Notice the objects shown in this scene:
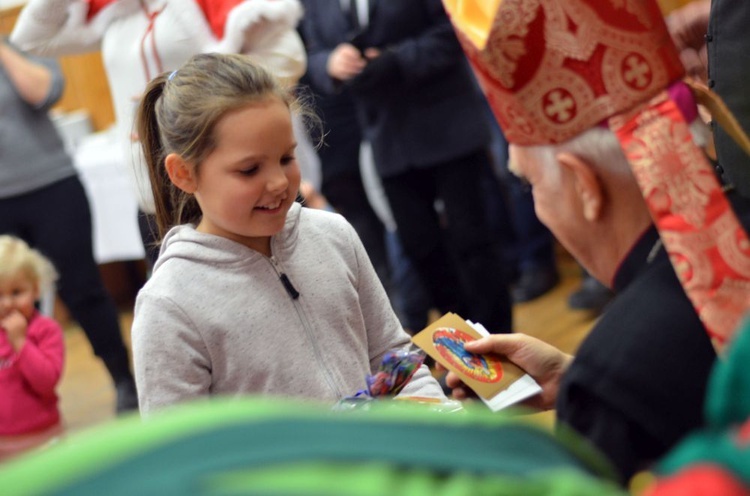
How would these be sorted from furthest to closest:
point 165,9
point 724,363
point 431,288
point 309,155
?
point 309,155
point 431,288
point 165,9
point 724,363

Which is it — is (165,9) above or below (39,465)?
above

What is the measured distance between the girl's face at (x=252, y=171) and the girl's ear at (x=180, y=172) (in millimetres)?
40

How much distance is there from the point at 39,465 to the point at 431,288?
11.3 ft

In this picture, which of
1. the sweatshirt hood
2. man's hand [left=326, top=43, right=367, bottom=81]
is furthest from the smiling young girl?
man's hand [left=326, top=43, right=367, bottom=81]

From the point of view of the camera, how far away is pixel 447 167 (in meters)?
3.68

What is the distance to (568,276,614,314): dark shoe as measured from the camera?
4.47m

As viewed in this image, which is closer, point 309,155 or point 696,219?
point 696,219

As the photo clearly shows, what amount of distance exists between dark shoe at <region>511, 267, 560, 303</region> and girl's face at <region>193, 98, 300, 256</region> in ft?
10.0

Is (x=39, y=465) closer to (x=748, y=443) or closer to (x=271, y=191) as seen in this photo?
(x=748, y=443)

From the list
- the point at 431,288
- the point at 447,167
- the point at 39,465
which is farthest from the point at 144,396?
the point at 431,288

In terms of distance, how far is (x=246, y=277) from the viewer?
203 centimetres

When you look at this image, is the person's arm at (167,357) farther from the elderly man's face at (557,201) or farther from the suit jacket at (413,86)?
the suit jacket at (413,86)

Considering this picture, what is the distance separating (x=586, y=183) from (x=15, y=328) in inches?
99.4

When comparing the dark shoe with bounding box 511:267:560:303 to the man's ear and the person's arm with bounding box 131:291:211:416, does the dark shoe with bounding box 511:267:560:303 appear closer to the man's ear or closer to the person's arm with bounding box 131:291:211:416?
the person's arm with bounding box 131:291:211:416
